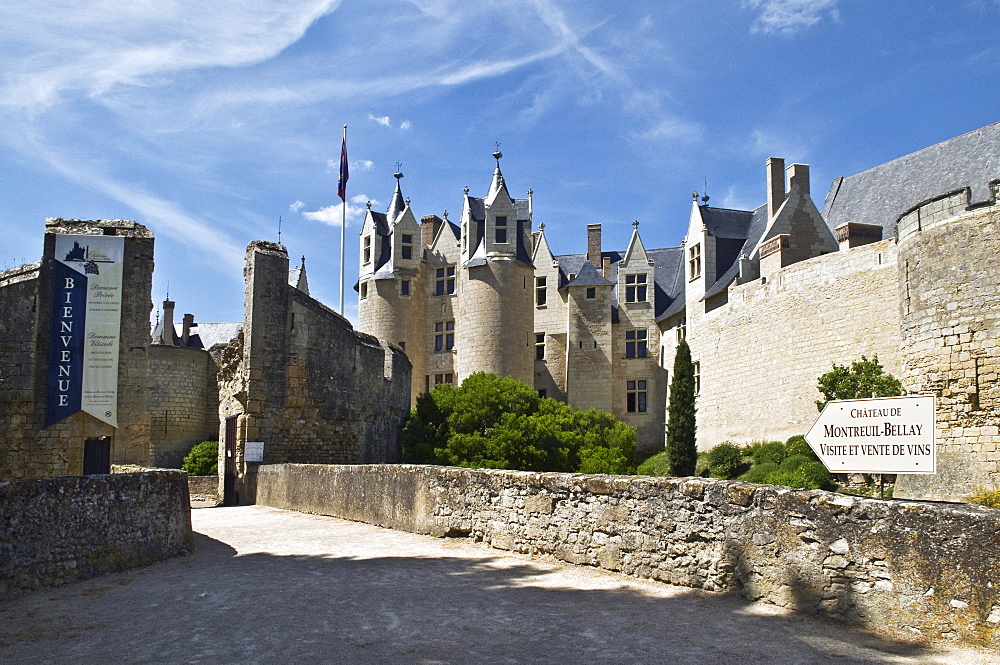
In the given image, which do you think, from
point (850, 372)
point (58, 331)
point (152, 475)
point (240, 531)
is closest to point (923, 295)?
point (850, 372)

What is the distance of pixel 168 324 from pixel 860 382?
Result: 126 feet

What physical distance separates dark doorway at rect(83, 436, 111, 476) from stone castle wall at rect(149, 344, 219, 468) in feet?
55.7

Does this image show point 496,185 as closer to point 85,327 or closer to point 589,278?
point 589,278

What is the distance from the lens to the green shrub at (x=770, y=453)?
2438cm

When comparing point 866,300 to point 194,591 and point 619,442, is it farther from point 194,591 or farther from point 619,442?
point 194,591

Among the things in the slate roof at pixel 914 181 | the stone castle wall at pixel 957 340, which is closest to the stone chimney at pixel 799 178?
the slate roof at pixel 914 181

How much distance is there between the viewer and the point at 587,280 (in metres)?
38.0

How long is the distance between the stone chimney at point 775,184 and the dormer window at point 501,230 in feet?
37.0

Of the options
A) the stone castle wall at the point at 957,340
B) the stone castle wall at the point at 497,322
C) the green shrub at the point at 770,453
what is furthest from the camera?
the stone castle wall at the point at 497,322

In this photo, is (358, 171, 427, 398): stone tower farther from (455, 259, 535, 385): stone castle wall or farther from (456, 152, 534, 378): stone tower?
(455, 259, 535, 385): stone castle wall

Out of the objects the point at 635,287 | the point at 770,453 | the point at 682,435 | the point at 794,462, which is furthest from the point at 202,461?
the point at 794,462

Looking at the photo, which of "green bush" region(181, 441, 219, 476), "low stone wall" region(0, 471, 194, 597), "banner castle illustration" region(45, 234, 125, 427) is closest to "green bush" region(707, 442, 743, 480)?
"banner castle illustration" region(45, 234, 125, 427)

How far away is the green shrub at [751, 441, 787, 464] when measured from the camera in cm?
2438

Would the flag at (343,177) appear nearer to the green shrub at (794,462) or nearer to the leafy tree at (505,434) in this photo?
the leafy tree at (505,434)
